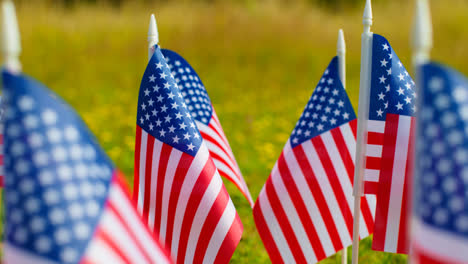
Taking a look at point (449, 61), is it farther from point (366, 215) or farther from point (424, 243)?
point (424, 243)

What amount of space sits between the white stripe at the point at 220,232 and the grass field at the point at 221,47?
249 inches

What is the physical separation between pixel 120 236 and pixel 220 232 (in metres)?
1.11

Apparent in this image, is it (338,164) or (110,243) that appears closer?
(110,243)

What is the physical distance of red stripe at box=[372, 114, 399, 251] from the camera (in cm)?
278

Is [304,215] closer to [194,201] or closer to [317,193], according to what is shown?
[317,193]

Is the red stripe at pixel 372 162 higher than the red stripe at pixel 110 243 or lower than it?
lower

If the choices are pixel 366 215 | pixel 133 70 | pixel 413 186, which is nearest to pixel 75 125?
pixel 413 186

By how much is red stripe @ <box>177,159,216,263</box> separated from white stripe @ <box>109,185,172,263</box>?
0.85m

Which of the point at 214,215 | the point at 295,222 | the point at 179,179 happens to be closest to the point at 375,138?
the point at 295,222

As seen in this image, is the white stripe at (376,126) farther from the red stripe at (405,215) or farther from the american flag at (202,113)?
the american flag at (202,113)

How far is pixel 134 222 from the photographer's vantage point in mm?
1904

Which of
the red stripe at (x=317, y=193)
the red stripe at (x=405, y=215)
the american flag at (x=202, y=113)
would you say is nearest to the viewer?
the red stripe at (x=405, y=215)

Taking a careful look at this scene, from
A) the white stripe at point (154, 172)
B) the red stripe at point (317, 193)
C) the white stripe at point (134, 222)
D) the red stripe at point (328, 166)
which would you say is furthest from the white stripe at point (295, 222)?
the white stripe at point (134, 222)

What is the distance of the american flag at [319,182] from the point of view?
3.13 m
